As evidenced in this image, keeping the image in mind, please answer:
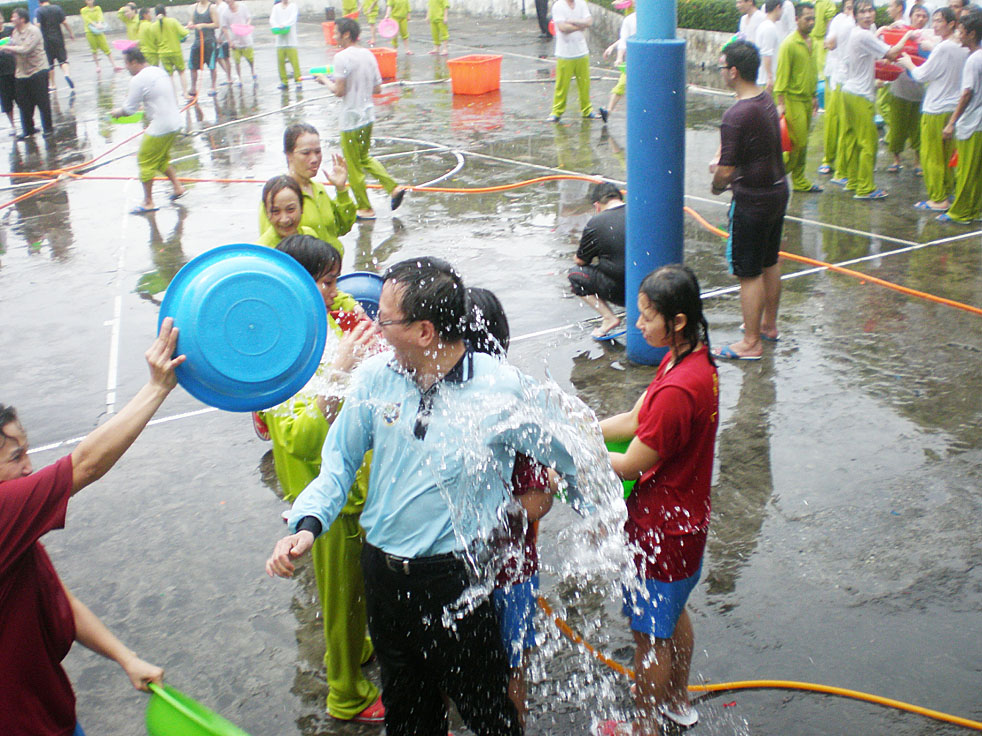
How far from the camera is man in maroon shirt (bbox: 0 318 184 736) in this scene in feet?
7.38

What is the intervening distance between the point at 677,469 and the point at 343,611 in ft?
4.41

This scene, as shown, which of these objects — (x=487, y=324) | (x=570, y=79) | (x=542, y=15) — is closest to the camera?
(x=487, y=324)

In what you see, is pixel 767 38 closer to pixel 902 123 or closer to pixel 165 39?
pixel 902 123

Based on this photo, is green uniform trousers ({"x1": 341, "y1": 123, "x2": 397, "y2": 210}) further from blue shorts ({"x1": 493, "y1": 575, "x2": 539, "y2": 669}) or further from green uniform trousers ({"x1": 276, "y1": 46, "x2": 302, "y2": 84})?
green uniform trousers ({"x1": 276, "y1": 46, "x2": 302, "y2": 84})

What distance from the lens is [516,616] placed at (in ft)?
10.1

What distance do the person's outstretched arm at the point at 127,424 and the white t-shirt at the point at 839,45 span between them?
897cm

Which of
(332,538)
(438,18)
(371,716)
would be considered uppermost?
(438,18)

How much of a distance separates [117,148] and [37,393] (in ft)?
30.9

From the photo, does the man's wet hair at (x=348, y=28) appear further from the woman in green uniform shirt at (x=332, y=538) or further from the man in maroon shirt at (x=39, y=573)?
the man in maroon shirt at (x=39, y=573)

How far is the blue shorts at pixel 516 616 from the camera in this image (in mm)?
3014

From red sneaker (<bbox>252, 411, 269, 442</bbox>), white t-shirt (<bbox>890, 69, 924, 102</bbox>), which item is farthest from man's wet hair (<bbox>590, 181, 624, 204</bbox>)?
white t-shirt (<bbox>890, 69, 924, 102</bbox>)

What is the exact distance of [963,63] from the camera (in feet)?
28.8

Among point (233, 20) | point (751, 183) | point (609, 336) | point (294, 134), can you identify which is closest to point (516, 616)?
point (294, 134)

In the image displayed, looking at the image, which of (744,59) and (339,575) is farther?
(744,59)
